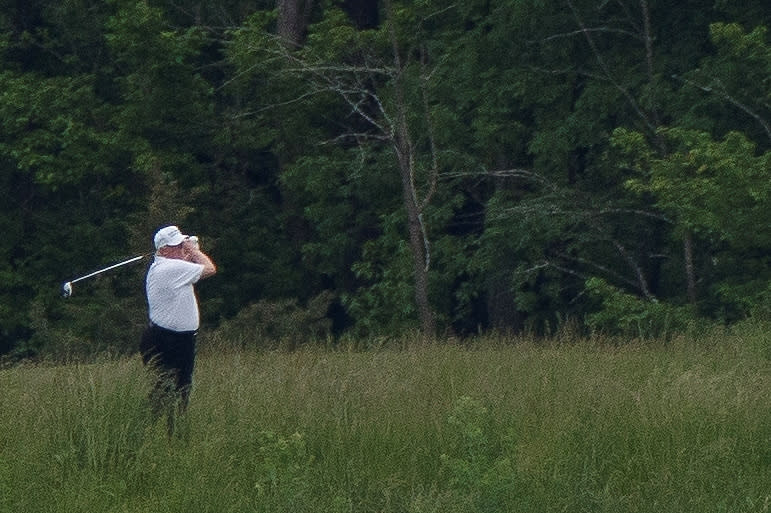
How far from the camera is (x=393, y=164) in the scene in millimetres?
26156

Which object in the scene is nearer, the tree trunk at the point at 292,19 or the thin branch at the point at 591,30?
the thin branch at the point at 591,30

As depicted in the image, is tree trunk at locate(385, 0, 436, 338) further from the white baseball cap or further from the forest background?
the white baseball cap

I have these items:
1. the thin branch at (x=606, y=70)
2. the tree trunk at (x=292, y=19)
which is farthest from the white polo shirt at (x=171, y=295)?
the tree trunk at (x=292, y=19)

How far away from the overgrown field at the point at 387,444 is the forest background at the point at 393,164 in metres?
7.08

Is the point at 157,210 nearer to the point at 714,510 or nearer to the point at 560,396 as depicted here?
the point at 560,396

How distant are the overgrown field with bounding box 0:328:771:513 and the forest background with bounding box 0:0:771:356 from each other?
23.2 feet

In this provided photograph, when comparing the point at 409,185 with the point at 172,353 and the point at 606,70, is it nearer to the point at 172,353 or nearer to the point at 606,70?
the point at 606,70

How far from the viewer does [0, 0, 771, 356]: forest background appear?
19.6 m

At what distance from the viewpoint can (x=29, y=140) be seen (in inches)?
1151

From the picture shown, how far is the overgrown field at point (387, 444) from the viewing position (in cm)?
789

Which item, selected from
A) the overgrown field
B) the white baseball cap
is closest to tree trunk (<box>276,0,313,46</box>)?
the overgrown field

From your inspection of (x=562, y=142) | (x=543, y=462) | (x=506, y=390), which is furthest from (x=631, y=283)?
(x=543, y=462)

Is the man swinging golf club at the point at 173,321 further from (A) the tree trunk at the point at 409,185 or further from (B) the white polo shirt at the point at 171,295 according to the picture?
(A) the tree trunk at the point at 409,185

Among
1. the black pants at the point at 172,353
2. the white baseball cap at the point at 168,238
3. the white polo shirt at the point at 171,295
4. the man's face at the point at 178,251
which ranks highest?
the white baseball cap at the point at 168,238
